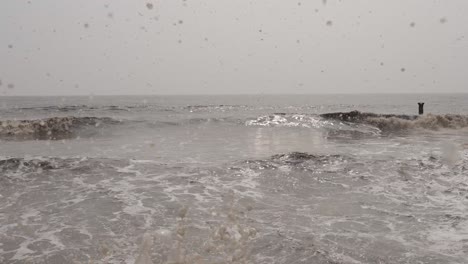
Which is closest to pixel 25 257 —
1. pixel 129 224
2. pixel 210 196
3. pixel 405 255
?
pixel 129 224

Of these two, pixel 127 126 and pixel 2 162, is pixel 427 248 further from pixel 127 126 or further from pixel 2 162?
pixel 127 126

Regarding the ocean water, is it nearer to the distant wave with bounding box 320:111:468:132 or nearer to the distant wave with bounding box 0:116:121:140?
the distant wave with bounding box 0:116:121:140

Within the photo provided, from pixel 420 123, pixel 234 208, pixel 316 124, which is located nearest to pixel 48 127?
pixel 316 124

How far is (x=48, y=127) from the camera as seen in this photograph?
2350 cm

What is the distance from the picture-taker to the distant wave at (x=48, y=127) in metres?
20.6

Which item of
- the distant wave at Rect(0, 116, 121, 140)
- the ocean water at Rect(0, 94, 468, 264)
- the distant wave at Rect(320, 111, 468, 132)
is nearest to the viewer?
the ocean water at Rect(0, 94, 468, 264)

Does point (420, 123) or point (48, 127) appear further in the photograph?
point (420, 123)

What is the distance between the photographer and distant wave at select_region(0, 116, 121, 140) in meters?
20.6

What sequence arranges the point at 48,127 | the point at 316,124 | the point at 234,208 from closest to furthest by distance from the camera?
the point at 234,208
the point at 48,127
the point at 316,124

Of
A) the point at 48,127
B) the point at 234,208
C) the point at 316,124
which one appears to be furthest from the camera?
the point at 316,124

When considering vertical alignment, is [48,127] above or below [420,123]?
above

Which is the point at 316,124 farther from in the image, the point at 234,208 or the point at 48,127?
the point at 234,208

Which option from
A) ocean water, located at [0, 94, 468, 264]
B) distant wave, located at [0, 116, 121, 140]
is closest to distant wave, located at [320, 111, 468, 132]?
ocean water, located at [0, 94, 468, 264]

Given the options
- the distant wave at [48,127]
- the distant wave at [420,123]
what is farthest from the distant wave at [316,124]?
the distant wave at [48,127]
